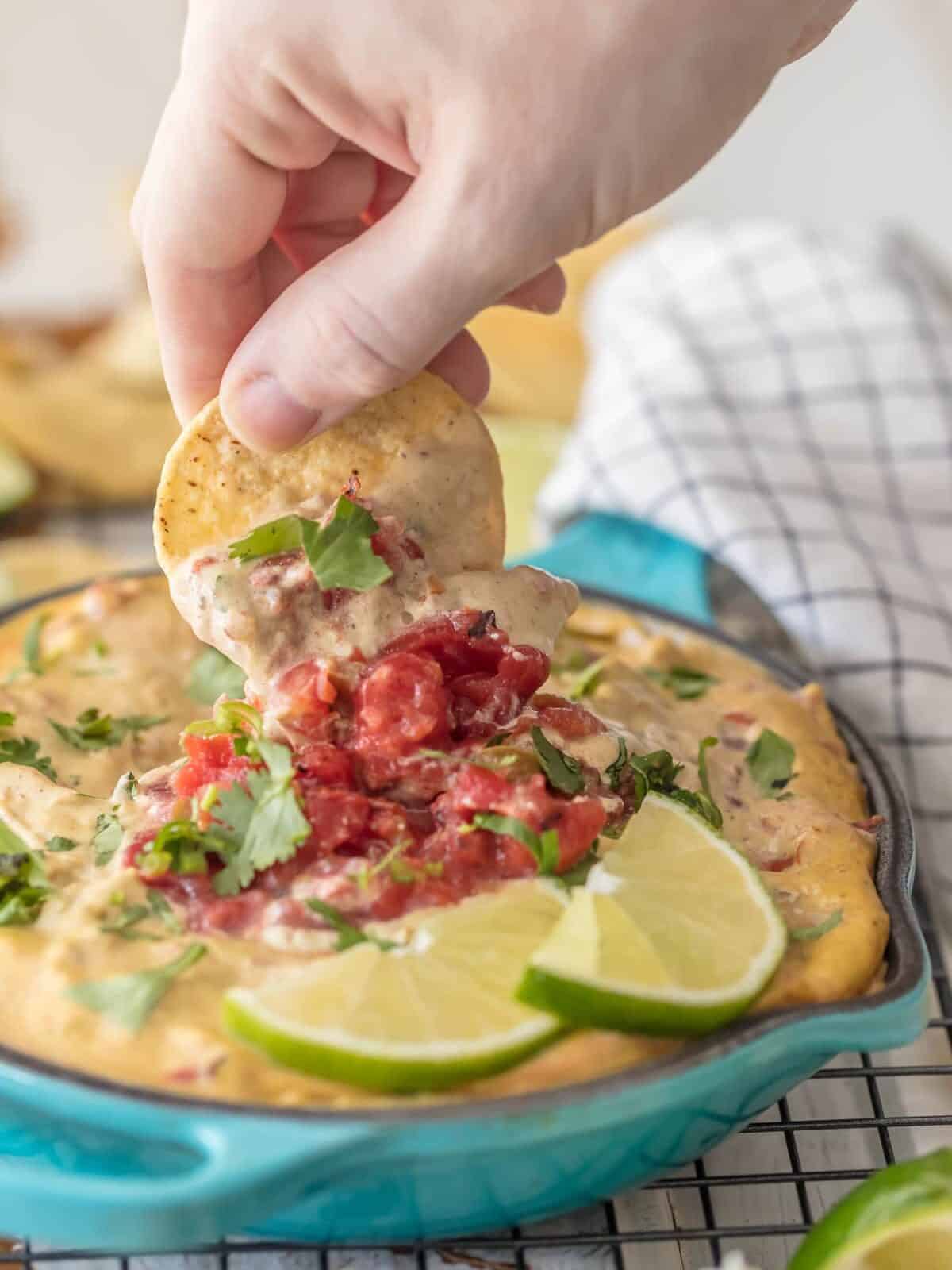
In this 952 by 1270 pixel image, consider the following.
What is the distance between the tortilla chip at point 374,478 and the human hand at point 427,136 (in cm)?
14

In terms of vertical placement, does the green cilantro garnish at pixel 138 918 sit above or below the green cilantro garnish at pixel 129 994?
above

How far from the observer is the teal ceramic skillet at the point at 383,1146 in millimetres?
1863

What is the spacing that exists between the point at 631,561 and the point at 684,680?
108cm

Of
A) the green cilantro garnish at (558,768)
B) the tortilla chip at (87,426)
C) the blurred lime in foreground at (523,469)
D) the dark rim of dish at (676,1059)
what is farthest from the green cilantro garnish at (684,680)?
the tortilla chip at (87,426)

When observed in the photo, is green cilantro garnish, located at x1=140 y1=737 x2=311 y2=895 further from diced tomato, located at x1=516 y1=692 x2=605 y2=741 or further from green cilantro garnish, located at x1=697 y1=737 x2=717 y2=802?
green cilantro garnish, located at x1=697 y1=737 x2=717 y2=802

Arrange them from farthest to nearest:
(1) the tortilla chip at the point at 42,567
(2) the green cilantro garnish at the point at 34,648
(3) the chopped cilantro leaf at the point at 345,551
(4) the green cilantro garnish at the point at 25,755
Result: (1) the tortilla chip at the point at 42,567
(2) the green cilantro garnish at the point at 34,648
(4) the green cilantro garnish at the point at 25,755
(3) the chopped cilantro leaf at the point at 345,551

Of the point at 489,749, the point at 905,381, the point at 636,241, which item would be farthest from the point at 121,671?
the point at 636,241

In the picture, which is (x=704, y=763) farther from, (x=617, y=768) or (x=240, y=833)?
(x=240, y=833)

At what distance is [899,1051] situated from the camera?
3.07m

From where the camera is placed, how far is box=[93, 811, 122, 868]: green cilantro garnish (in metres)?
2.38

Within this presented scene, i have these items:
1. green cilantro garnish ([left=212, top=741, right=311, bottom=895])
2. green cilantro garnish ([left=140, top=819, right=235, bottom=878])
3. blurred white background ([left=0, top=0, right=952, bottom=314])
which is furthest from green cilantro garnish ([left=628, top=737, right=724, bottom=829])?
blurred white background ([left=0, top=0, right=952, bottom=314])

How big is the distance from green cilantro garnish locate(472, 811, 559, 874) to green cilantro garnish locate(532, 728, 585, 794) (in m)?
0.15

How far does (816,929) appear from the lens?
234 centimetres

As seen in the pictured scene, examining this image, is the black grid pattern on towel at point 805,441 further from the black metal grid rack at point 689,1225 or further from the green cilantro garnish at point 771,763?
the black metal grid rack at point 689,1225
